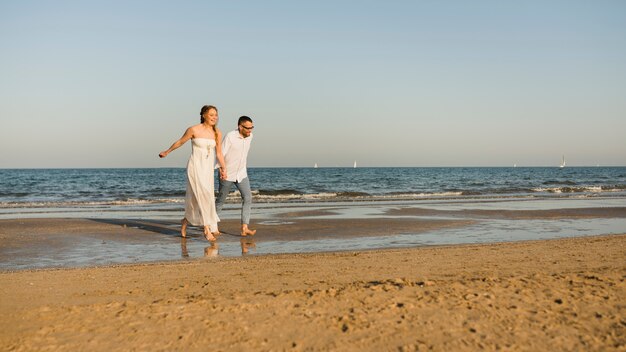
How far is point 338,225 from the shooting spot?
11.3 metres

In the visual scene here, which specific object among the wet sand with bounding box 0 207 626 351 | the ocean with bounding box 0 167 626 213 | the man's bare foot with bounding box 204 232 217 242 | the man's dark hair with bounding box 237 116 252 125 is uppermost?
the man's dark hair with bounding box 237 116 252 125

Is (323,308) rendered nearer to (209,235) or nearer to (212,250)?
(212,250)

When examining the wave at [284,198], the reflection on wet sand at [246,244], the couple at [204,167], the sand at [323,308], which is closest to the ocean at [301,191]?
the wave at [284,198]

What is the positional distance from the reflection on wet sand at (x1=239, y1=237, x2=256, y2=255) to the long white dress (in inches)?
21.7

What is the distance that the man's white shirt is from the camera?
9.00 m

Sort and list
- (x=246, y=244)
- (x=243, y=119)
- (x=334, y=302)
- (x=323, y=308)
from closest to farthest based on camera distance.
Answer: (x=323, y=308), (x=334, y=302), (x=246, y=244), (x=243, y=119)

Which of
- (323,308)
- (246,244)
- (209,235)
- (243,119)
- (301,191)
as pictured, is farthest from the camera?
(301,191)

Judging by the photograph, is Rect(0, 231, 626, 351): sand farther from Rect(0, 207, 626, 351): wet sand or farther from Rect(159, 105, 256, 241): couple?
Rect(159, 105, 256, 241): couple

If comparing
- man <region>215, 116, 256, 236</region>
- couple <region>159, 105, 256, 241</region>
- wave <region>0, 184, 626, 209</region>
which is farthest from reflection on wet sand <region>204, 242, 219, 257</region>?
wave <region>0, 184, 626, 209</region>

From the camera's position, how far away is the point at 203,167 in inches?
335

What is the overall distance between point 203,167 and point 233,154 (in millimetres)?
683

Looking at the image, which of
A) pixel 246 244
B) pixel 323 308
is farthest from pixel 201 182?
pixel 323 308

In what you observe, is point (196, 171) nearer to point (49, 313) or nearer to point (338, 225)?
point (338, 225)

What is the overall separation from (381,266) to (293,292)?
69.7 inches
